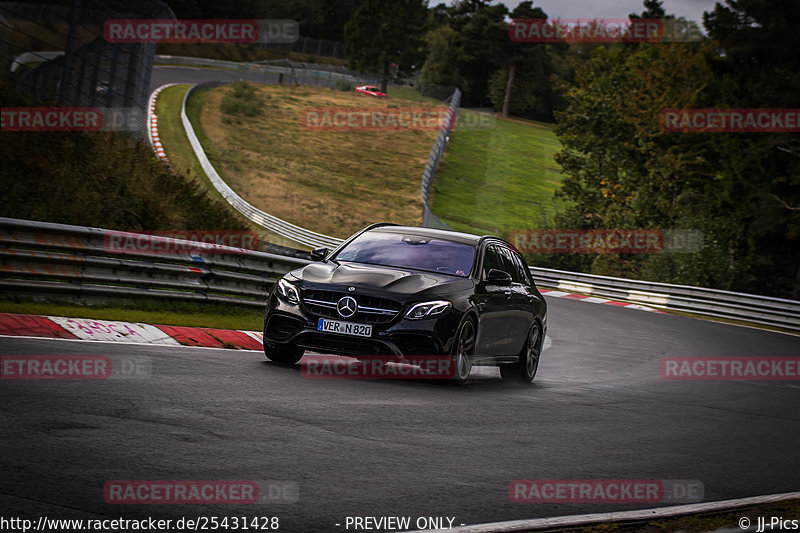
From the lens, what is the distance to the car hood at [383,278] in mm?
9508

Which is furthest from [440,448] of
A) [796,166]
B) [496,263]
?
→ [796,166]

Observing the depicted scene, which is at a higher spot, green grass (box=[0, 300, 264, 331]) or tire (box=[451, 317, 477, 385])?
tire (box=[451, 317, 477, 385])

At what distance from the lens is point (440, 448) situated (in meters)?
6.48

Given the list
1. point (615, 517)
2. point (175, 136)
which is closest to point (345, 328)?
point (615, 517)

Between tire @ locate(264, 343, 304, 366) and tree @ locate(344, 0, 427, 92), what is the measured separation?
91.5 metres

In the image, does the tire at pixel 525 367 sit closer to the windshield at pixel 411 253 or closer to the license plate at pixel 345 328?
the windshield at pixel 411 253

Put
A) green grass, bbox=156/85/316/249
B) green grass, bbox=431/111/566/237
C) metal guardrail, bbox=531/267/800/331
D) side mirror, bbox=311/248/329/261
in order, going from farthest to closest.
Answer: green grass, bbox=431/111/566/237 → green grass, bbox=156/85/316/249 → metal guardrail, bbox=531/267/800/331 → side mirror, bbox=311/248/329/261

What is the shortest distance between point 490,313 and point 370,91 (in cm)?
7351

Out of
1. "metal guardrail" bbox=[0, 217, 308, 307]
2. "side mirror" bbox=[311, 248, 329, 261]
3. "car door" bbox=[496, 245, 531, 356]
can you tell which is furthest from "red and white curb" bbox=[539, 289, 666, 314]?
"side mirror" bbox=[311, 248, 329, 261]

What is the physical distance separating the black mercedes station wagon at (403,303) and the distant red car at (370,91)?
70.9 meters

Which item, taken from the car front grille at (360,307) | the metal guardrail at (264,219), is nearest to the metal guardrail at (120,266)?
the car front grille at (360,307)

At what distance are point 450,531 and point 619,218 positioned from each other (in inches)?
1663

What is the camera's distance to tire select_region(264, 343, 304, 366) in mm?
9930

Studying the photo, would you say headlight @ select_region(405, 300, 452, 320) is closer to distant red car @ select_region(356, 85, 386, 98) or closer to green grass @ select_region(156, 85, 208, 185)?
green grass @ select_region(156, 85, 208, 185)
